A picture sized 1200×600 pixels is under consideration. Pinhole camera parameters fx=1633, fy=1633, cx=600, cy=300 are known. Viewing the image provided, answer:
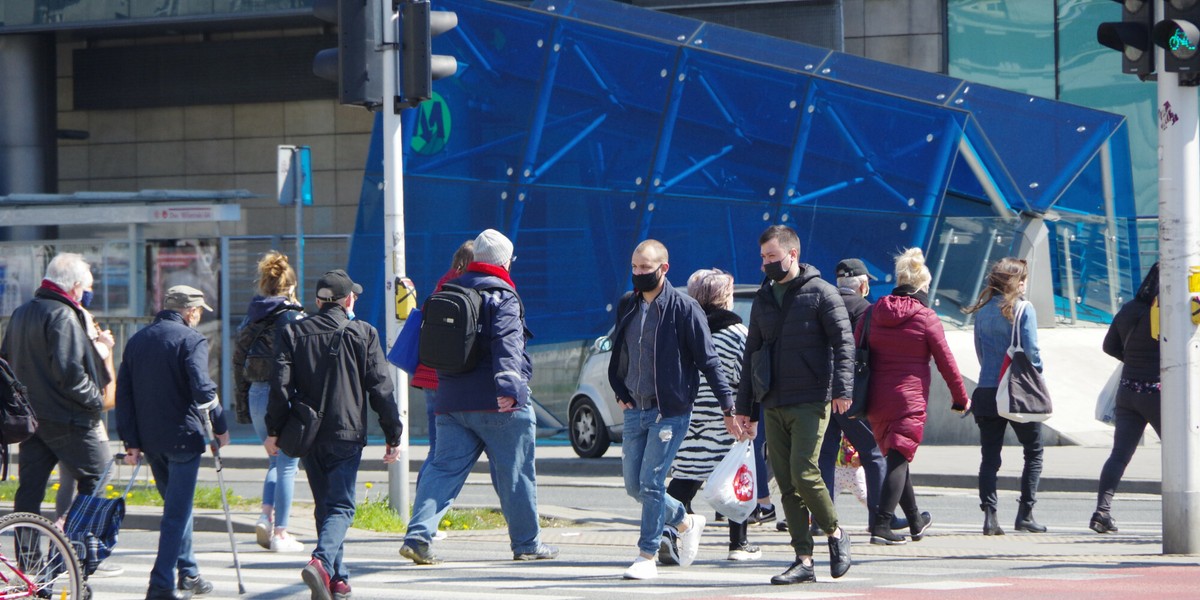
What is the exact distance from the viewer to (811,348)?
7934 millimetres

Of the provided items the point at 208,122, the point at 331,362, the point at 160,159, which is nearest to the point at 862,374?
the point at 331,362

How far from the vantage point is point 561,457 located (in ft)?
54.5

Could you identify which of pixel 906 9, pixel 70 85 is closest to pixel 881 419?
pixel 906 9

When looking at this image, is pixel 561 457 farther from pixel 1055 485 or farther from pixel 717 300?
pixel 717 300

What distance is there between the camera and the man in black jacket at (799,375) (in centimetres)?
791

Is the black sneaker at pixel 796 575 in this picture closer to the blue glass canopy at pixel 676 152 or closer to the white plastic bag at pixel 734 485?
the white plastic bag at pixel 734 485

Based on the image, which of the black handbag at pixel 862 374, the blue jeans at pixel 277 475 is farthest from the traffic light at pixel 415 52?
the black handbag at pixel 862 374

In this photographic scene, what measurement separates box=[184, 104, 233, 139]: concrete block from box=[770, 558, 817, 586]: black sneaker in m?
26.0

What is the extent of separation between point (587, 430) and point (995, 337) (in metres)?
6.14

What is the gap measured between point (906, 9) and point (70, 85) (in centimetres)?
1655

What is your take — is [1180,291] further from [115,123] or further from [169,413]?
[115,123]

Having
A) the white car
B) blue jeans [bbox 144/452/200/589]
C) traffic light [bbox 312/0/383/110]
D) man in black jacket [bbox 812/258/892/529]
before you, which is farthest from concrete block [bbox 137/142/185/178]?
blue jeans [bbox 144/452/200/589]

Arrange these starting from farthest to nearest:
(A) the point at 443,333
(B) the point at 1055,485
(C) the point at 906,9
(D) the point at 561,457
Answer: (C) the point at 906,9 < (D) the point at 561,457 < (B) the point at 1055,485 < (A) the point at 443,333

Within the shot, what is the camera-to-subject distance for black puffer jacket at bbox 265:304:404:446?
25.0 feet
